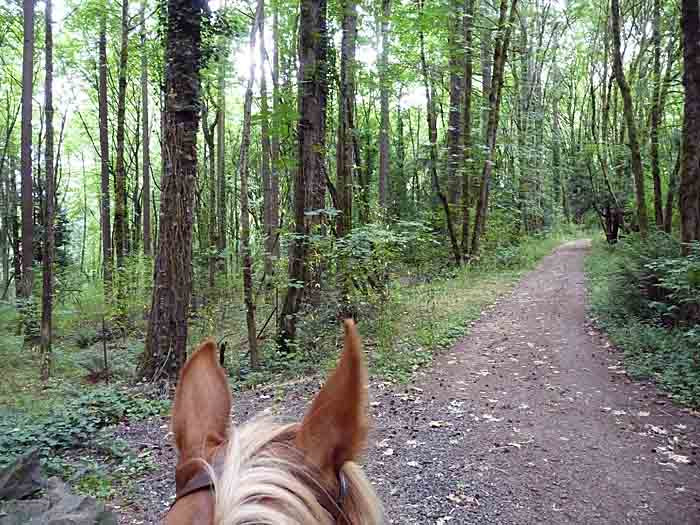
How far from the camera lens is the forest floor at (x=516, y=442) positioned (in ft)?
13.9

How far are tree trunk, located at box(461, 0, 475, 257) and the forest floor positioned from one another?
822 cm

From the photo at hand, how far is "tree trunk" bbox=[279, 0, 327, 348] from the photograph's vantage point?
8.38 metres

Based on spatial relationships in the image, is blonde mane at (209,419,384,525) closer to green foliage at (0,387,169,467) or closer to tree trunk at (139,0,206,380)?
green foliage at (0,387,169,467)

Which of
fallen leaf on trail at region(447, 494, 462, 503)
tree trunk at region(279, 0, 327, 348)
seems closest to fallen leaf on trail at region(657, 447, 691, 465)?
fallen leaf on trail at region(447, 494, 462, 503)

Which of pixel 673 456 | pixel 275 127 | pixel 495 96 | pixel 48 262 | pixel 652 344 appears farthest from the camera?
pixel 495 96

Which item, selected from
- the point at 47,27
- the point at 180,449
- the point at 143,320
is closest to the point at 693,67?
the point at 180,449

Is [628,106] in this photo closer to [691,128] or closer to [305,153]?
[691,128]

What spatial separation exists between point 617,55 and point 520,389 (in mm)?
9362

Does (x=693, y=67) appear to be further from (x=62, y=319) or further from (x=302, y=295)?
(x=62, y=319)

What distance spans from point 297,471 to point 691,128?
952cm

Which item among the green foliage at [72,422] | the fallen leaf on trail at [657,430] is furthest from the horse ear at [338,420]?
the fallen leaf on trail at [657,430]

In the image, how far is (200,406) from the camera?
4.26 ft

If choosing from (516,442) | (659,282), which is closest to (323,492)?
(516,442)

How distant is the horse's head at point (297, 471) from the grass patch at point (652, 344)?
657 centimetres
